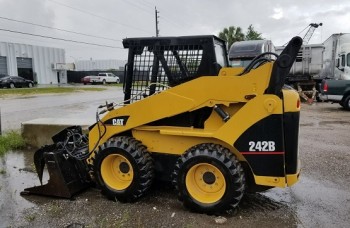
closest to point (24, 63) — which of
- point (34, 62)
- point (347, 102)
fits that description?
point (34, 62)

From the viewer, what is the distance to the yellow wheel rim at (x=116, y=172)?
15.7ft

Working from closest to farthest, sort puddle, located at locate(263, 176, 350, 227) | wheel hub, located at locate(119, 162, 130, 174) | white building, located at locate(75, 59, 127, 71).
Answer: puddle, located at locate(263, 176, 350, 227)
wheel hub, located at locate(119, 162, 130, 174)
white building, located at locate(75, 59, 127, 71)

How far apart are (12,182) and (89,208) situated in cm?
190

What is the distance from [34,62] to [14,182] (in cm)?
4945

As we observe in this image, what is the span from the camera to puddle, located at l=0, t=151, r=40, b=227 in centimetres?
453

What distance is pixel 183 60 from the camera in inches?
187

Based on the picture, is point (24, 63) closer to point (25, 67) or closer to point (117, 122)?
point (25, 67)

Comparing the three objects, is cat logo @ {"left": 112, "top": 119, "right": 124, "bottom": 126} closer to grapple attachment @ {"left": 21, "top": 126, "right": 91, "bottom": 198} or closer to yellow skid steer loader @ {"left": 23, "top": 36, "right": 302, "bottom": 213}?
yellow skid steer loader @ {"left": 23, "top": 36, "right": 302, "bottom": 213}

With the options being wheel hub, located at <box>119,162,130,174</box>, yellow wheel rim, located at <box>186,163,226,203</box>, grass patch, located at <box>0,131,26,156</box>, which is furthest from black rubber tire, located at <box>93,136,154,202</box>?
grass patch, located at <box>0,131,26,156</box>

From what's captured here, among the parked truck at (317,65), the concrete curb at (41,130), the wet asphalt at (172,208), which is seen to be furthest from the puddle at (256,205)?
the parked truck at (317,65)

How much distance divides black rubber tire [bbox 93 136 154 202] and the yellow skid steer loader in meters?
0.01

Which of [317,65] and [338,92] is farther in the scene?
[317,65]

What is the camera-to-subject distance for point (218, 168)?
164 inches

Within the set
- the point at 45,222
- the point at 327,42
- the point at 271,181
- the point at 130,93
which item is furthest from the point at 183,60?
the point at 327,42
